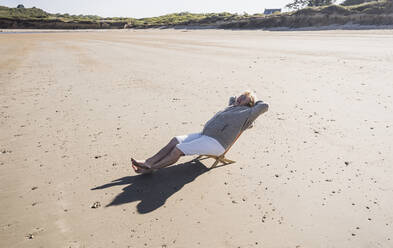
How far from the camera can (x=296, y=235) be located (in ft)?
10.9

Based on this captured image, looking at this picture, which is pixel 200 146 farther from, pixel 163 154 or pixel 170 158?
pixel 163 154

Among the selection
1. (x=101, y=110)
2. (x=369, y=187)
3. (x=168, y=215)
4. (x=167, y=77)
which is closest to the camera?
(x=168, y=215)

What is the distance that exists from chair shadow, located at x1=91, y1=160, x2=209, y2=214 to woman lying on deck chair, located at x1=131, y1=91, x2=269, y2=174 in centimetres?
21

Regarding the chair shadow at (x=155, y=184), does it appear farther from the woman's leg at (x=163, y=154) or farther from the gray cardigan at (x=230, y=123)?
Result: the gray cardigan at (x=230, y=123)

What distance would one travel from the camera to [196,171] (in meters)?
4.87

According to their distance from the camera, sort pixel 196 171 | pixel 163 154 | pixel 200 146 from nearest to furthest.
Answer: pixel 200 146 → pixel 163 154 → pixel 196 171

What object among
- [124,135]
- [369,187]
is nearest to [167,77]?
[124,135]

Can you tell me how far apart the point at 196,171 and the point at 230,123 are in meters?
1.02

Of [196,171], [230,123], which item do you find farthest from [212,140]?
[196,171]

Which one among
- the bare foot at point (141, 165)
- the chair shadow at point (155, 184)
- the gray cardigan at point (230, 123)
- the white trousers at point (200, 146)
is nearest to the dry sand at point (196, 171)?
the chair shadow at point (155, 184)

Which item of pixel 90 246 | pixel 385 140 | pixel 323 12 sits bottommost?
A: pixel 90 246

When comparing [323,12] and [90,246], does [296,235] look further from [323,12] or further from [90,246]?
[323,12]

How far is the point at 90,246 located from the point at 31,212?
117cm

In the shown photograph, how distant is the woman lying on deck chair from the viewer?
4.46 metres
